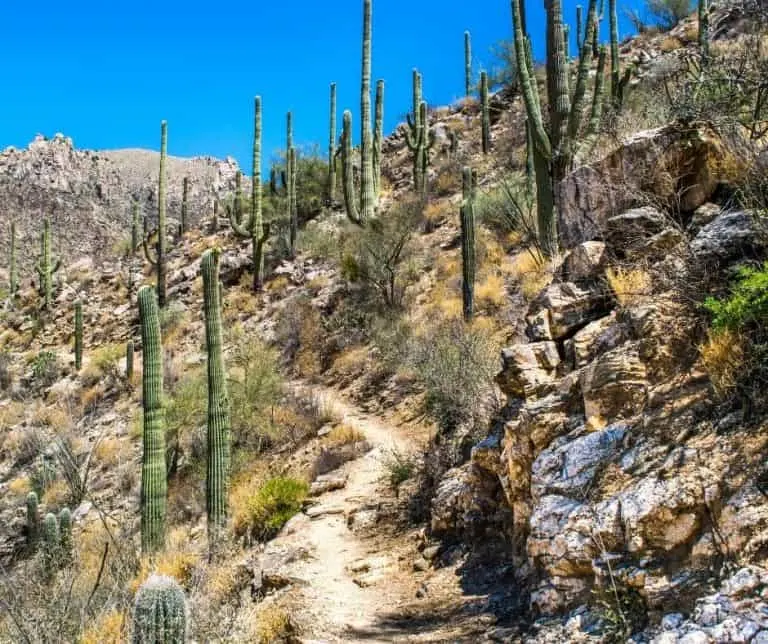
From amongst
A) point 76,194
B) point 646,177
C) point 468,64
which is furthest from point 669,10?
point 76,194

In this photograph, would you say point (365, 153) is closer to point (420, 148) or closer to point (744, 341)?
point (420, 148)

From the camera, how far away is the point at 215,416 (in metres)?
10.1

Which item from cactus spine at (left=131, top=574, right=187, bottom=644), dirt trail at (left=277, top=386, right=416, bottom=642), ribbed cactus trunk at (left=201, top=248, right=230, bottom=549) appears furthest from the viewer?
ribbed cactus trunk at (left=201, top=248, right=230, bottom=549)

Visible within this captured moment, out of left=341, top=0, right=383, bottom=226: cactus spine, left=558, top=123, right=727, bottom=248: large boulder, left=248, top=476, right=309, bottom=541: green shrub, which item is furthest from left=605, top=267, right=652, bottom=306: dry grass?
left=341, top=0, right=383, bottom=226: cactus spine

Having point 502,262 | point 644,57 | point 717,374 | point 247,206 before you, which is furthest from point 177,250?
point 717,374

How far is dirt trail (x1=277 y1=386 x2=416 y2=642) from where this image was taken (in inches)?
208

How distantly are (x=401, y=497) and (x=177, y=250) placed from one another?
22472mm

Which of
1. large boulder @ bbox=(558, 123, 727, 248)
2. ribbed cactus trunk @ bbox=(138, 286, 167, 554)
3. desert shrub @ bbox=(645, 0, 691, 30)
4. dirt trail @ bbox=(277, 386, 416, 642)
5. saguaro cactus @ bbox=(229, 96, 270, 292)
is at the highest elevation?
desert shrub @ bbox=(645, 0, 691, 30)

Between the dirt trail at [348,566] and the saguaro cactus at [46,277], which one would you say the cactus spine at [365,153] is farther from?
the saguaro cactus at [46,277]

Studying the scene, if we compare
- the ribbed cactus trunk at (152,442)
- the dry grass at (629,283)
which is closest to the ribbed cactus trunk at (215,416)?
the ribbed cactus trunk at (152,442)

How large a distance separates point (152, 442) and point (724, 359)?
8026 millimetres

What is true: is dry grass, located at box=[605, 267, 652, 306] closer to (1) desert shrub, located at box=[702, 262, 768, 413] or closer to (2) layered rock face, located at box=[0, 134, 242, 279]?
(1) desert shrub, located at box=[702, 262, 768, 413]

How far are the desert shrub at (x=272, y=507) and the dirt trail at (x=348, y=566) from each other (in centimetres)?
31

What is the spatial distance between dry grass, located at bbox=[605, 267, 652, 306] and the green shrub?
5361 mm
